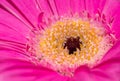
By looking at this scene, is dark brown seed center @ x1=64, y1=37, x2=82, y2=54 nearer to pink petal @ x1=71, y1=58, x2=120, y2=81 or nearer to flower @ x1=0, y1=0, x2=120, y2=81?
flower @ x1=0, y1=0, x2=120, y2=81

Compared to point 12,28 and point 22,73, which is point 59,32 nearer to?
point 12,28

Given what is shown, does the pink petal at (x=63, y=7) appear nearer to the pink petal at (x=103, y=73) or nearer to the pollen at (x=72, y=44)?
the pollen at (x=72, y=44)

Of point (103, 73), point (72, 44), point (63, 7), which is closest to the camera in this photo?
point (103, 73)

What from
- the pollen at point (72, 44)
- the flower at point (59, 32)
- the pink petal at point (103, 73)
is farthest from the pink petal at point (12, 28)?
the pink petal at point (103, 73)

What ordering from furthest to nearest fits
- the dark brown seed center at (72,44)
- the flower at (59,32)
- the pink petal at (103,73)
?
the dark brown seed center at (72,44)
the flower at (59,32)
the pink petal at (103,73)

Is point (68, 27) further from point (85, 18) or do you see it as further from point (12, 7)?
point (12, 7)

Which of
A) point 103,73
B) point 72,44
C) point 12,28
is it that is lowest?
point 103,73

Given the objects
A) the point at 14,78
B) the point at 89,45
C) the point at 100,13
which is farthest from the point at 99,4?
the point at 14,78

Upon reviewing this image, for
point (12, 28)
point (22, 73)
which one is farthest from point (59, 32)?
point (22, 73)
